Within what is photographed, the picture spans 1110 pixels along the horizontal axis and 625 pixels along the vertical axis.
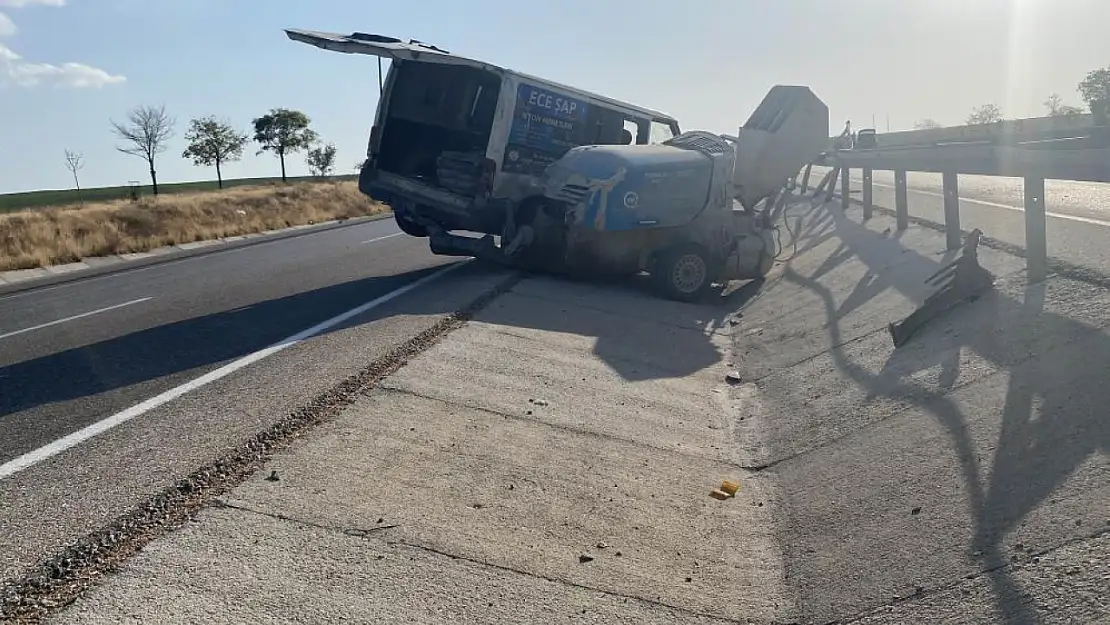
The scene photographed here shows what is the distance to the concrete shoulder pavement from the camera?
150 inches

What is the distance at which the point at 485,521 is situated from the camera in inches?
184

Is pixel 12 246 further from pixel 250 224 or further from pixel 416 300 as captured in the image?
pixel 416 300

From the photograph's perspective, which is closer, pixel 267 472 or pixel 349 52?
pixel 267 472

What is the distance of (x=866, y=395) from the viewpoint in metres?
6.50

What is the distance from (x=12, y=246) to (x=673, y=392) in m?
19.0

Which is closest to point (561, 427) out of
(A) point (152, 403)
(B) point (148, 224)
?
(A) point (152, 403)

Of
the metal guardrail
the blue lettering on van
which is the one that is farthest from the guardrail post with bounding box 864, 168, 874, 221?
the blue lettering on van

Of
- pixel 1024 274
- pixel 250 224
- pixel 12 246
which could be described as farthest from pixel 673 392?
pixel 250 224

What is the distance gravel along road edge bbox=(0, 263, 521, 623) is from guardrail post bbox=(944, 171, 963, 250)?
5980mm

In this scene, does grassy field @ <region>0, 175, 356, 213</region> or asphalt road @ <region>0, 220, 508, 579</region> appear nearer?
asphalt road @ <region>0, 220, 508, 579</region>

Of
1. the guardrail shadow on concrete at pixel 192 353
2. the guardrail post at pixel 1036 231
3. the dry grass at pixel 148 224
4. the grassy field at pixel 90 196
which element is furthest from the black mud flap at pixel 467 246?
the grassy field at pixel 90 196

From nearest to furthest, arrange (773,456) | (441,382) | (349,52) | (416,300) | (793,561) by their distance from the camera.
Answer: (793,561) < (773,456) < (441,382) < (416,300) < (349,52)

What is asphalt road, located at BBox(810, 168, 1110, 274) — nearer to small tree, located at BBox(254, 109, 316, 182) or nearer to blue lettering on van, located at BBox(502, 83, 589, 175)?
blue lettering on van, located at BBox(502, 83, 589, 175)

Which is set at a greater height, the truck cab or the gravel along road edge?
the truck cab
